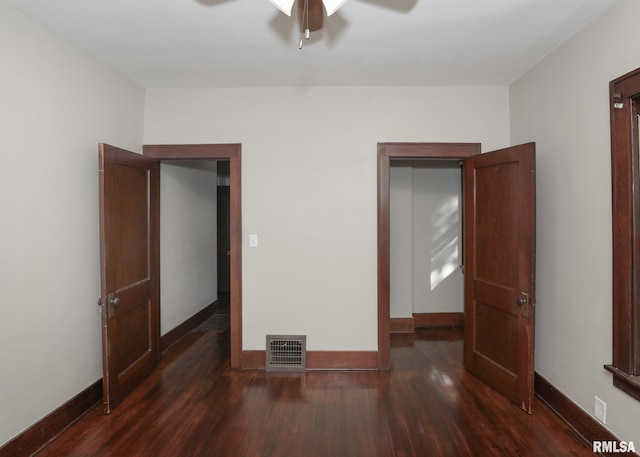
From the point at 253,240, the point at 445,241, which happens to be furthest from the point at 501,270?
the point at 253,240

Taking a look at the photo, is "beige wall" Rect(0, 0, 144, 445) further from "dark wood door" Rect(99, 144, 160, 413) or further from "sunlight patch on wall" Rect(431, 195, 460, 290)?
"sunlight patch on wall" Rect(431, 195, 460, 290)

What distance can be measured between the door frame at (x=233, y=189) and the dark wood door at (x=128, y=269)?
0.19 meters

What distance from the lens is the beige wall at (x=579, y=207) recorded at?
2104 millimetres

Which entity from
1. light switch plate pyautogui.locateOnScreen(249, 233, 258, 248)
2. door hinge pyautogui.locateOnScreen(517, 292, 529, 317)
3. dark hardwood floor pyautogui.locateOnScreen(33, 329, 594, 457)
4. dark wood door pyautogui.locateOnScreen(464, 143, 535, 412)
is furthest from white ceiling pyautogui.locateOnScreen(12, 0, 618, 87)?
dark hardwood floor pyautogui.locateOnScreen(33, 329, 594, 457)

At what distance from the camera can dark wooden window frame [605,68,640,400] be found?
6.43 ft

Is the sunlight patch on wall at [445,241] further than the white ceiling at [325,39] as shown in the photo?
Yes

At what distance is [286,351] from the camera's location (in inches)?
133

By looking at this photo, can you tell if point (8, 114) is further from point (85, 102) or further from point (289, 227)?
point (289, 227)

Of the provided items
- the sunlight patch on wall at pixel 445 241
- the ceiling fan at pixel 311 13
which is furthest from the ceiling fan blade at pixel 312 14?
the sunlight patch on wall at pixel 445 241

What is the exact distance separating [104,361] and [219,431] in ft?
3.22

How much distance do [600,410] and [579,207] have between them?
50.1 inches

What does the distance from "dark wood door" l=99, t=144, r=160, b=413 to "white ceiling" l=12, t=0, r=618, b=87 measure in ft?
2.55

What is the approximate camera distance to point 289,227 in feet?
11.1

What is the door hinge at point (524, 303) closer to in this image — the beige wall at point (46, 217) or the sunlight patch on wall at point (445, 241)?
the sunlight patch on wall at point (445, 241)
